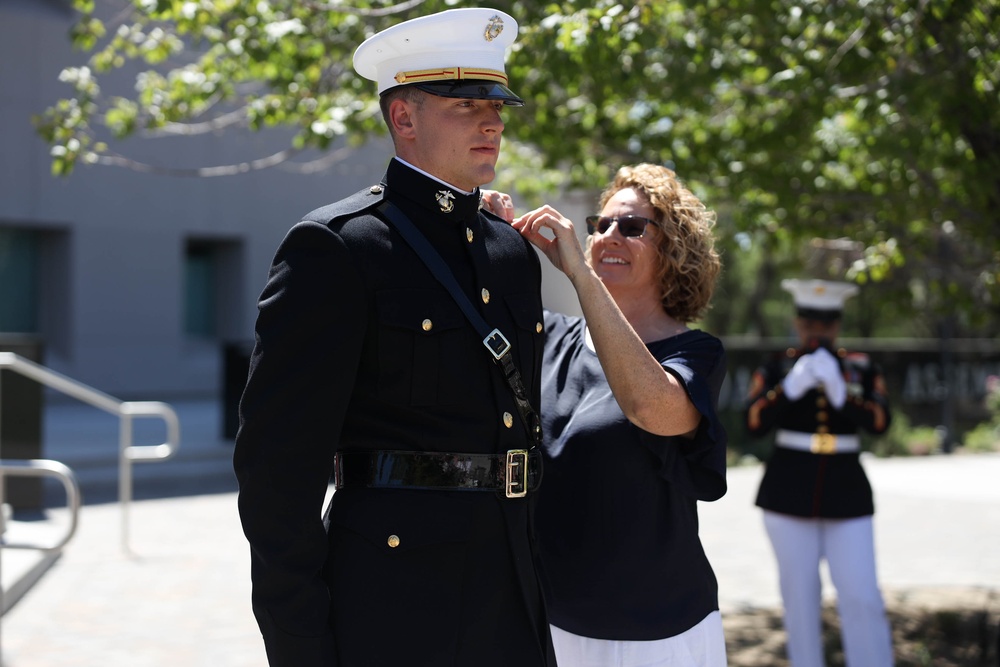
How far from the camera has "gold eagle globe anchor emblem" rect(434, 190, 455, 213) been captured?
246 cm

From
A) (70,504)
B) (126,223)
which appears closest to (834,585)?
(70,504)

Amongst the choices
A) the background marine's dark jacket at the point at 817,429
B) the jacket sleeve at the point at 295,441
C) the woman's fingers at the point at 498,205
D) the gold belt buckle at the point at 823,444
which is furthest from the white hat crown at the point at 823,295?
the jacket sleeve at the point at 295,441

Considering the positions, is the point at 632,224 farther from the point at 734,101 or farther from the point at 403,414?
the point at 734,101

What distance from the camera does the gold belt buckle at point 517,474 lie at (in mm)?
2426

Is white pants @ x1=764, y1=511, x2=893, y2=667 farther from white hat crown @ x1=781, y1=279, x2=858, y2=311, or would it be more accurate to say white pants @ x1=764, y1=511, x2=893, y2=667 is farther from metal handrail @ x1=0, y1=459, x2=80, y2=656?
metal handrail @ x1=0, y1=459, x2=80, y2=656

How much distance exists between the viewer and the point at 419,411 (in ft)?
A: 7.59

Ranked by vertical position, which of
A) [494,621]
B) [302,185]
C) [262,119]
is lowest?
[494,621]

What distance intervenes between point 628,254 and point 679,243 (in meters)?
0.14

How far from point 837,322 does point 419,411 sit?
12.5 ft

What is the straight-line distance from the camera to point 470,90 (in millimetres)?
2412

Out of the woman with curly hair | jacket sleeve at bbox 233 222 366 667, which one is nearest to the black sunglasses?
the woman with curly hair

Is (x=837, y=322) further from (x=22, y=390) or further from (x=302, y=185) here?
(x=302, y=185)

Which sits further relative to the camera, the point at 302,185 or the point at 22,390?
the point at 302,185

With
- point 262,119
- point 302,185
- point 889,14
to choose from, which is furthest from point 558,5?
point 302,185
